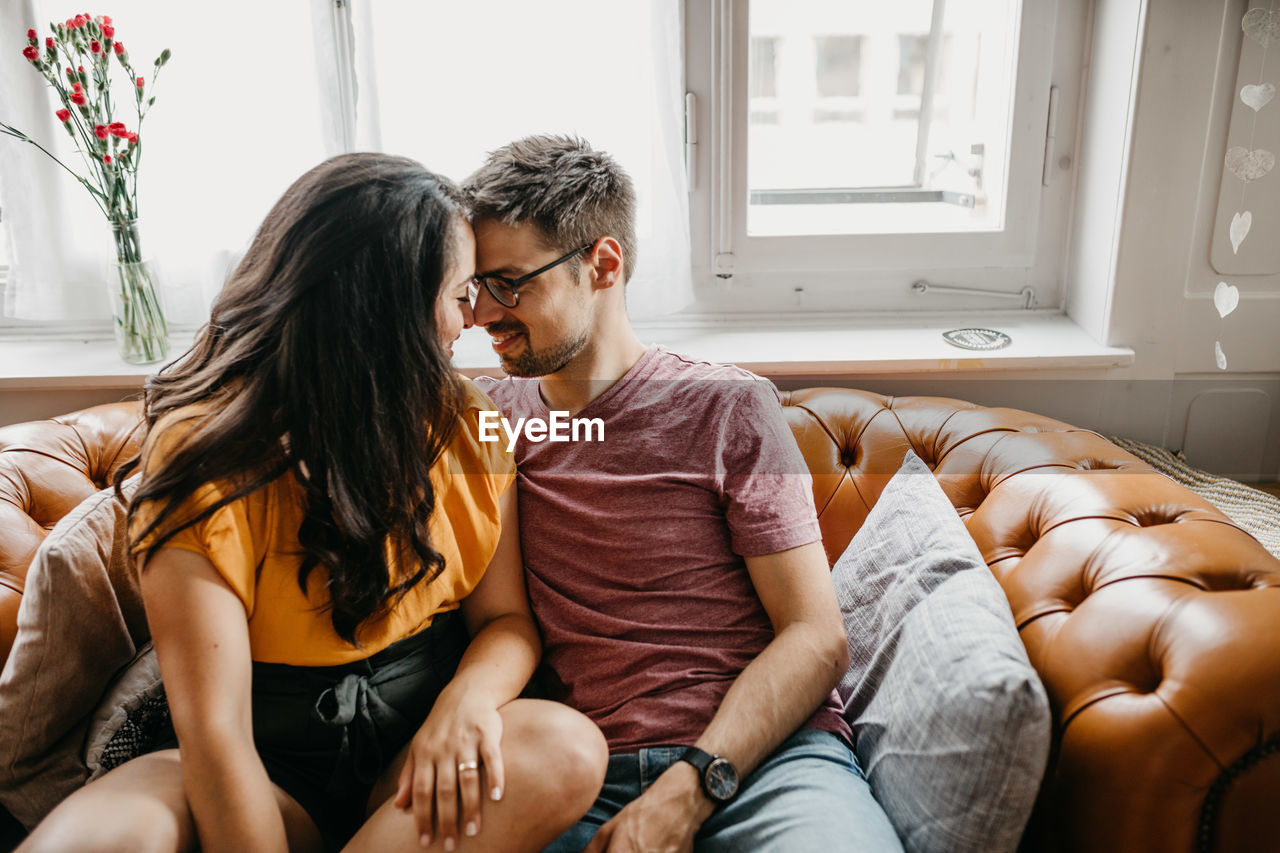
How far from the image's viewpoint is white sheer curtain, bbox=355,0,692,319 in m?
1.81

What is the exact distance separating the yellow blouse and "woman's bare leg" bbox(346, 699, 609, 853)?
0.22m

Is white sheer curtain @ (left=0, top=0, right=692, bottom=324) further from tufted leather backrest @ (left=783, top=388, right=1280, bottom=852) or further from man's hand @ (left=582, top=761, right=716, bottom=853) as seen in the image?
man's hand @ (left=582, top=761, right=716, bottom=853)

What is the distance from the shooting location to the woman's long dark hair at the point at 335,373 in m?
1.07

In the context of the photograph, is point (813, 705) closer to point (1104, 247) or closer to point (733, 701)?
point (733, 701)

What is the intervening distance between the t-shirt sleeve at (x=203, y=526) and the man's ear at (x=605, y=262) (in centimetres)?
62

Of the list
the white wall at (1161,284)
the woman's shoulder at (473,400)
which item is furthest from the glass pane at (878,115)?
the woman's shoulder at (473,400)

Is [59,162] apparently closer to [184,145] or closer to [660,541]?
[184,145]

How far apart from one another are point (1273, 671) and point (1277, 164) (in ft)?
3.99

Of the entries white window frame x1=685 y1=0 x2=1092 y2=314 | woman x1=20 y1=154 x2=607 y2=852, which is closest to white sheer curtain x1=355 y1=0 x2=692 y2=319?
white window frame x1=685 y1=0 x2=1092 y2=314

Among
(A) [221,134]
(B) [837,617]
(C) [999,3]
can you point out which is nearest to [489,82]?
(A) [221,134]

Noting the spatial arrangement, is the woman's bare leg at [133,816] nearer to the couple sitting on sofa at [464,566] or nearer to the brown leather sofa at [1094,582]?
the couple sitting on sofa at [464,566]

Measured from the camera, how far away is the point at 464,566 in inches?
50.6

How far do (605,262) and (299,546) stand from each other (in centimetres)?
63

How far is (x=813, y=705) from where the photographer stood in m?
1.23
